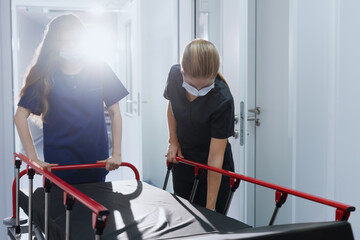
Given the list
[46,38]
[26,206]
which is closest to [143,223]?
[26,206]

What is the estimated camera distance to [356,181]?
1.75 metres

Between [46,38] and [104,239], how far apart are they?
1020 mm

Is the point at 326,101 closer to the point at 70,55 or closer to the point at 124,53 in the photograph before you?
the point at 70,55

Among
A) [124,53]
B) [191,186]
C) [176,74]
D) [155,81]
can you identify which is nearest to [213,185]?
[191,186]

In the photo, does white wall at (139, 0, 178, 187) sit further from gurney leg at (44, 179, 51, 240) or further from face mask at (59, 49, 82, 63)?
gurney leg at (44, 179, 51, 240)

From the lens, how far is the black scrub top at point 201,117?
1.65m

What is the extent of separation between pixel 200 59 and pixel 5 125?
1.59 meters

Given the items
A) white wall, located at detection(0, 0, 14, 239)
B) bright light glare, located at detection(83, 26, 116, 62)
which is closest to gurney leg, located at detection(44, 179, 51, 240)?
white wall, located at detection(0, 0, 14, 239)

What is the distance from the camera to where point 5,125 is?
2529mm

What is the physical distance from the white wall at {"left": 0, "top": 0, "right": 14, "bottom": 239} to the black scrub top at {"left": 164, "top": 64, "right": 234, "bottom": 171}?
1.23 metres

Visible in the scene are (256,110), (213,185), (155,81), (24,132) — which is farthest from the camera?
(155,81)

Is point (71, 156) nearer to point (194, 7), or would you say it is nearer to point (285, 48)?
point (285, 48)

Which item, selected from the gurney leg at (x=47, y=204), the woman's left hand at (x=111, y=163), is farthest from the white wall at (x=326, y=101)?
the gurney leg at (x=47, y=204)

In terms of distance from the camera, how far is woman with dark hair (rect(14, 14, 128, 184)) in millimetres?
1740
